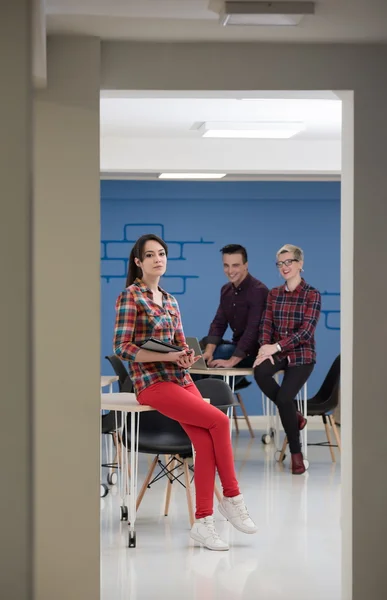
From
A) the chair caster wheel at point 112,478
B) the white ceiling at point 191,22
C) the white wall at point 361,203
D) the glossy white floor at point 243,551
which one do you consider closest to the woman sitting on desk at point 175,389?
the glossy white floor at point 243,551

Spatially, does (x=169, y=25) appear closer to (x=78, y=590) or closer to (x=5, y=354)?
(x=5, y=354)

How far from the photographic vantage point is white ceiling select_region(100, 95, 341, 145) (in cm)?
695

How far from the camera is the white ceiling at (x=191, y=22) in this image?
3.52m

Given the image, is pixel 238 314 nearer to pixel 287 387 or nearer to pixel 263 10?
pixel 287 387

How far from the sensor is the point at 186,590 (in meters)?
4.58

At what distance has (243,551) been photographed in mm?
5332

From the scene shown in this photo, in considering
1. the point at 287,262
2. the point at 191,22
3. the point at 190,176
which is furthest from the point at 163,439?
the point at 190,176

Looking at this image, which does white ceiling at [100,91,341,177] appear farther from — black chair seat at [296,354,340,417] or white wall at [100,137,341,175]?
black chair seat at [296,354,340,417]

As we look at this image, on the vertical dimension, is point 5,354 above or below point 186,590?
above

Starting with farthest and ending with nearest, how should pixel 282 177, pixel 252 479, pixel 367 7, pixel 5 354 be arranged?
pixel 282 177, pixel 252 479, pixel 367 7, pixel 5 354

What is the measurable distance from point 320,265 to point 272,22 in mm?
7246

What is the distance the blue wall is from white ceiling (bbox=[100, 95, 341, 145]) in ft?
6.65

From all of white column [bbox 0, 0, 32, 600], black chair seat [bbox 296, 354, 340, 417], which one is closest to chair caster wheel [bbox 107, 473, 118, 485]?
black chair seat [bbox 296, 354, 340, 417]

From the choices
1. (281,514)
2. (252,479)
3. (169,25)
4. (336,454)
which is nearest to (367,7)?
(169,25)
